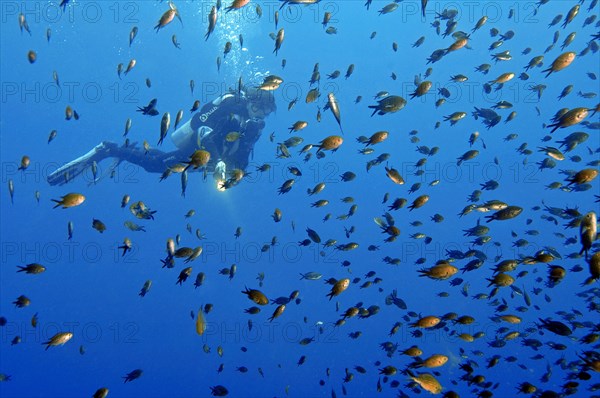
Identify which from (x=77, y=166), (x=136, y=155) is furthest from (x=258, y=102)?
(x=77, y=166)

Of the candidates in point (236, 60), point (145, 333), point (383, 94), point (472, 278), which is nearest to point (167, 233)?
point (145, 333)

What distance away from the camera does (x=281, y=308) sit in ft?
23.1

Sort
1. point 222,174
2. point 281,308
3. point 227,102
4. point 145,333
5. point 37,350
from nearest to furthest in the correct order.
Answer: point 281,308, point 222,174, point 227,102, point 37,350, point 145,333

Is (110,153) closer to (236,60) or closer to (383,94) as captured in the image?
(383,94)

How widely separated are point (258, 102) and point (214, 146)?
2340 millimetres

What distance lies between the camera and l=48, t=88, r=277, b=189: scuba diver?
13453mm

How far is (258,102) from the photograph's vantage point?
14.3m

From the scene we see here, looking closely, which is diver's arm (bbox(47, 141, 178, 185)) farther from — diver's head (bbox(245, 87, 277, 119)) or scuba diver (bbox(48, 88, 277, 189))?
diver's head (bbox(245, 87, 277, 119))

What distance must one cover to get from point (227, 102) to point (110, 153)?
19.7 feet

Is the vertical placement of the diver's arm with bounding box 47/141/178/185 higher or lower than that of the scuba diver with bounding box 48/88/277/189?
higher

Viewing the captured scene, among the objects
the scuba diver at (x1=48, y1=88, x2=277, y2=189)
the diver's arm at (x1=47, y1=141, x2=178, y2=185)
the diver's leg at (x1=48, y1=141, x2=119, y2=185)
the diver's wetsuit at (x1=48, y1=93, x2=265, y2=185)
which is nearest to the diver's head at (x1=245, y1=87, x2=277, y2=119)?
the scuba diver at (x1=48, y1=88, x2=277, y2=189)

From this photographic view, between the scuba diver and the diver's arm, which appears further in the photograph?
the diver's arm

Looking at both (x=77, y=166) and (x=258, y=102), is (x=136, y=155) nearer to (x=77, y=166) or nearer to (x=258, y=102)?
(x=77, y=166)

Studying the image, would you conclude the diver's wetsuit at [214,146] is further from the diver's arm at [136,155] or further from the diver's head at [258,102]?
the diver's head at [258,102]
